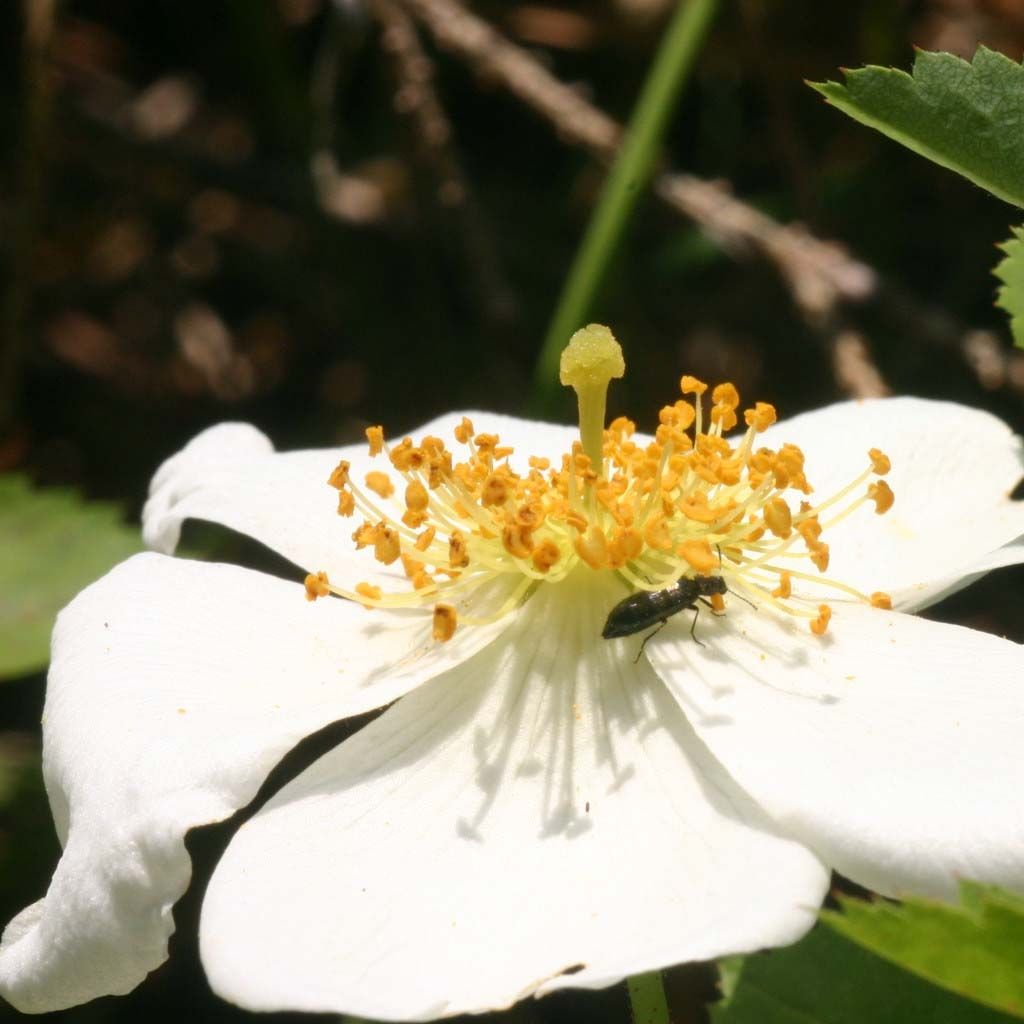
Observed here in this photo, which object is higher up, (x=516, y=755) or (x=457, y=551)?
(x=457, y=551)

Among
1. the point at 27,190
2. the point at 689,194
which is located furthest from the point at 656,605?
the point at 27,190

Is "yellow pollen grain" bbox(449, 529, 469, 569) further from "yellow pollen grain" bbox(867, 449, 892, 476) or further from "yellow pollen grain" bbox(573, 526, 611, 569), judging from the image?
"yellow pollen grain" bbox(867, 449, 892, 476)

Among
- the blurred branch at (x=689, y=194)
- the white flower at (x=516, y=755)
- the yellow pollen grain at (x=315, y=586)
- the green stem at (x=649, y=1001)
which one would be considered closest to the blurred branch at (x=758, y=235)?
the blurred branch at (x=689, y=194)

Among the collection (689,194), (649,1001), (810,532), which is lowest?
(649,1001)

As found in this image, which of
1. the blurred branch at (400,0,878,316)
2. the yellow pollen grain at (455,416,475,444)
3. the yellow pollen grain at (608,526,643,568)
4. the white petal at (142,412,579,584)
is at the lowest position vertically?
the white petal at (142,412,579,584)

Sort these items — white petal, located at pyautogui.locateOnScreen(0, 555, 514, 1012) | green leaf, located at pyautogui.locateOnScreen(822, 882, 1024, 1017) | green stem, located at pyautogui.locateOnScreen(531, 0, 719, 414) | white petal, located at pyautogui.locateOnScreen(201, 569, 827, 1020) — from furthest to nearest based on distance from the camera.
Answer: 1. green stem, located at pyautogui.locateOnScreen(531, 0, 719, 414)
2. white petal, located at pyautogui.locateOnScreen(0, 555, 514, 1012)
3. white petal, located at pyautogui.locateOnScreen(201, 569, 827, 1020)
4. green leaf, located at pyautogui.locateOnScreen(822, 882, 1024, 1017)

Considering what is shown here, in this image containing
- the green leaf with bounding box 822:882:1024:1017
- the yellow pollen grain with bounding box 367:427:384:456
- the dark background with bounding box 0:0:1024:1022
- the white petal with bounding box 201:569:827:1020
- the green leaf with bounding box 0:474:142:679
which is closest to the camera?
the green leaf with bounding box 822:882:1024:1017

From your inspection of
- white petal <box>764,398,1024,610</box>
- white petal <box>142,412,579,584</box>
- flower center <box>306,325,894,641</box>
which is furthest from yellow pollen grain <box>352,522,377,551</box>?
white petal <box>764,398,1024,610</box>

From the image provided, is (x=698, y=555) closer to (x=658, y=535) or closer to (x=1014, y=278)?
(x=658, y=535)
